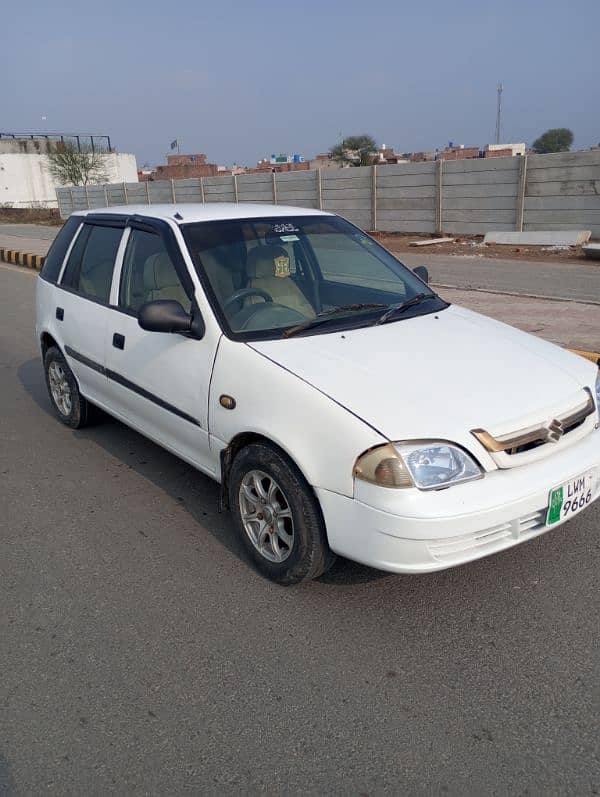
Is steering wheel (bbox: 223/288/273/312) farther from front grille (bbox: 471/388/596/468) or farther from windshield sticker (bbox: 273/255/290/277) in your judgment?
front grille (bbox: 471/388/596/468)

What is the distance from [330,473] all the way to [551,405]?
106 centimetres

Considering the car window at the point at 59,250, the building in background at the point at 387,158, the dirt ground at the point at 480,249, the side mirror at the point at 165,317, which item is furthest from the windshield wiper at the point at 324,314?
the building in background at the point at 387,158

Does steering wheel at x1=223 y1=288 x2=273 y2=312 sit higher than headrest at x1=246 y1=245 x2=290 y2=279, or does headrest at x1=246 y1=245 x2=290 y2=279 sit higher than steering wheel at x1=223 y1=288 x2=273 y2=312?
headrest at x1=246 y1=245 x2=290 y2=279

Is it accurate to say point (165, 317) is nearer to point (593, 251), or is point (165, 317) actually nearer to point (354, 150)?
point (593, 251)

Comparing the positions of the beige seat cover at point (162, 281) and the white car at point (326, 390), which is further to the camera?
the beige seat cover at point (162, 281)

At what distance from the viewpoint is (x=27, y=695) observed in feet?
8.80

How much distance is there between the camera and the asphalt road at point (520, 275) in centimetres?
1098

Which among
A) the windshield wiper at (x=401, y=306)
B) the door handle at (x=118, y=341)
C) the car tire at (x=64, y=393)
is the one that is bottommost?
the car tire at (x=64, y=393)

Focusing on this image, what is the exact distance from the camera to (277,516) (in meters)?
3.27

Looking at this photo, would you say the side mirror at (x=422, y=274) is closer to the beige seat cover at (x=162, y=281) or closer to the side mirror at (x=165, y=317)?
the beige seat cover at (x=162, y=281)

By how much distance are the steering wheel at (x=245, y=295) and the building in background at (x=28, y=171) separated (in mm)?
58431

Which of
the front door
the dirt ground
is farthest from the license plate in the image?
the dirt ground

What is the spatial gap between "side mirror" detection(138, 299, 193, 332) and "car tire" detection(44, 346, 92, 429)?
1.92m

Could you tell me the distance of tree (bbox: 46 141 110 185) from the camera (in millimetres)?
49812
